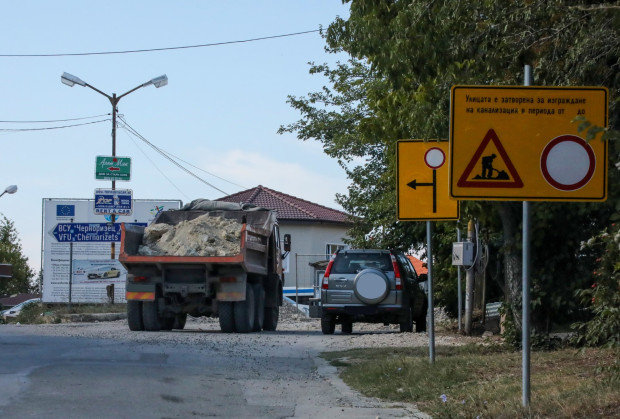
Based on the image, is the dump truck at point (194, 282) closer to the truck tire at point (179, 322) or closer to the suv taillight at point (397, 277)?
the truck tire at point (179, 322)

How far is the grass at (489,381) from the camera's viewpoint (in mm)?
6871

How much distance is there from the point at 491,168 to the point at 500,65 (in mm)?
4306

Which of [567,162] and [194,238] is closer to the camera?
[567,162]

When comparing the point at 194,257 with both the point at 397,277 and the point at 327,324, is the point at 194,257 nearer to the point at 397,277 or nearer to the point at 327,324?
the point at 327,324

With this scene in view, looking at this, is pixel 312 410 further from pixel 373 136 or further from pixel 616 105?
pixel 373 136

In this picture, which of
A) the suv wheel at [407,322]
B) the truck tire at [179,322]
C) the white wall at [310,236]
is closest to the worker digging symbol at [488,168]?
the suv wheel at [407,322]

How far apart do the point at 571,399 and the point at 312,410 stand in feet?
7.12

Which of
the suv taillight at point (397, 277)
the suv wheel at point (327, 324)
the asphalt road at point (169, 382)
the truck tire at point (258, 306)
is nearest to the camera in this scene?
the asphalt road at point (169, 382)

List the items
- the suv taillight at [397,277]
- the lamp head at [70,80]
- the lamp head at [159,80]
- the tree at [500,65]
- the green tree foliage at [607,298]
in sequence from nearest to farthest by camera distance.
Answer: the green tree foliage at [607,298] < the tree at [500,65] < the suv taillight at [397,277] < the lamp head at [70,80] < the lamp head at [159,80]

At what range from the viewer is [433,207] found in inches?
422

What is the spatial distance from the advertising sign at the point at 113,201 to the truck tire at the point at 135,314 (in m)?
11.2

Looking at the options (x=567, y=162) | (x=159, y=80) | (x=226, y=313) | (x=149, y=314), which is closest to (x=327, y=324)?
(x=226, y=313)

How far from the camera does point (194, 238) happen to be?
1878cm

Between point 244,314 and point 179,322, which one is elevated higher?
point 244,314
